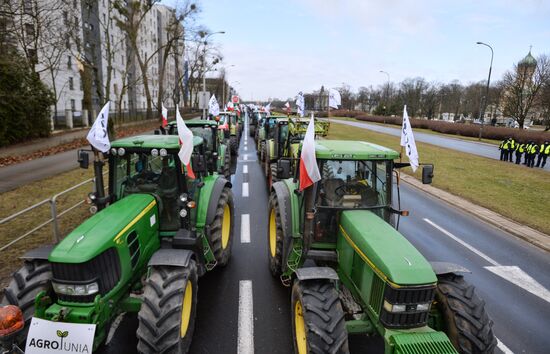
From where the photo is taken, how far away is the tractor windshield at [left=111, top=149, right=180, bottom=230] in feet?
16.5

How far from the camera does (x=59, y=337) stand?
3320mm

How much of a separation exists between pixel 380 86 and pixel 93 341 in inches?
4469

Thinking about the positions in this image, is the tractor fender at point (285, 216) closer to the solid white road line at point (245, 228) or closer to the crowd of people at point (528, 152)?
the solid white road line at point (245, 228)

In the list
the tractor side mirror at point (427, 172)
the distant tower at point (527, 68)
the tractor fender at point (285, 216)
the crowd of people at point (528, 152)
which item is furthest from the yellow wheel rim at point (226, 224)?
the distant tower at point (527, 68)

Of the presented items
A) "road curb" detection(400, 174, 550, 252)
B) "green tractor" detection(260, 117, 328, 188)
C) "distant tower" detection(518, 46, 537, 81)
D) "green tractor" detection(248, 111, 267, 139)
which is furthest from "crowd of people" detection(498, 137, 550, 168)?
"distant tower" detection(518, 46, 537, 81)

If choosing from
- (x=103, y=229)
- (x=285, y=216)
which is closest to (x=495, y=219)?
(x=285, y=216)

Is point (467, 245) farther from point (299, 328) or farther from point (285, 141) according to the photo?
point (285, 141)

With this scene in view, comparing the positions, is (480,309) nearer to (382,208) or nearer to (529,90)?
(382,208)

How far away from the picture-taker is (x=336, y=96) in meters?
8.89

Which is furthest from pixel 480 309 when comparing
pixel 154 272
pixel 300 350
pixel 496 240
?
pixel 496 240

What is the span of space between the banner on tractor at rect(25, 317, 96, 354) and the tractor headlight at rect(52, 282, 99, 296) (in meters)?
0.29

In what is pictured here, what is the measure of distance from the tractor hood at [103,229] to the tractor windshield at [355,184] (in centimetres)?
232

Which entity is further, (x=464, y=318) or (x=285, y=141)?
(x=285, y=141)

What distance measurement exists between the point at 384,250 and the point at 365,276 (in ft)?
1.32
